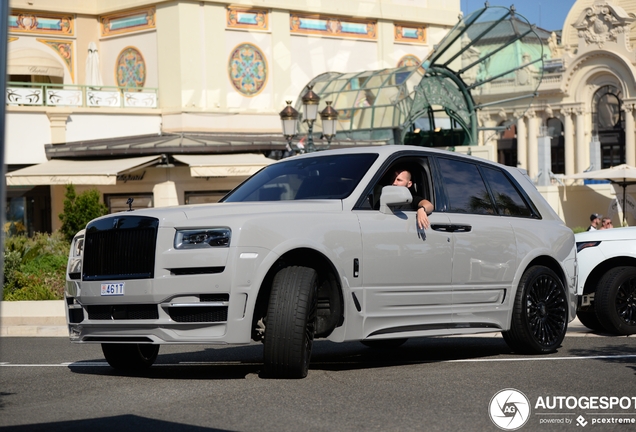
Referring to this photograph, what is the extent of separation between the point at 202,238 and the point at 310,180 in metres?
1.58

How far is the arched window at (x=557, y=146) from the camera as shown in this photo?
317 ft

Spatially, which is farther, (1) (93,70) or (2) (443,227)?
(1) (93,70)

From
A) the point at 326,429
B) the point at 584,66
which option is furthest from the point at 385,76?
the point at 584,66

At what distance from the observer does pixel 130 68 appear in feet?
131

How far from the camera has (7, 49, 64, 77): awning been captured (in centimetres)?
3647

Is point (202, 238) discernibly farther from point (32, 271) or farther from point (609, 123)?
point (609, 123)

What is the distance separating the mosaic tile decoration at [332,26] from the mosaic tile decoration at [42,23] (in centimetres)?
842

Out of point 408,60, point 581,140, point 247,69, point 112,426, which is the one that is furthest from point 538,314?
point 581,140

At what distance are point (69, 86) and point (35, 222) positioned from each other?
16.9 feet

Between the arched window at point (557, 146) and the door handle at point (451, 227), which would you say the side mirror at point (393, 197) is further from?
the arched window at point (557, 146)

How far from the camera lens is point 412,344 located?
11.4 m

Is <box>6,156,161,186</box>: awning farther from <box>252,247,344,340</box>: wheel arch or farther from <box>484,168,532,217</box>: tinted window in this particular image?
<box>252,247,344,340</box>: wheel arch

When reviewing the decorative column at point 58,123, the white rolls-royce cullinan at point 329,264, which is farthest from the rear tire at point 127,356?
the decorative column at point 58,123

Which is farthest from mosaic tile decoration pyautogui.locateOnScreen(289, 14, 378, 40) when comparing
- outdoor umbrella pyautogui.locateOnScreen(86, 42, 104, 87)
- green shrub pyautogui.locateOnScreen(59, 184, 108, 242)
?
green shrub pyautogui.locateOnScreen(59, 184, 108, 242)
